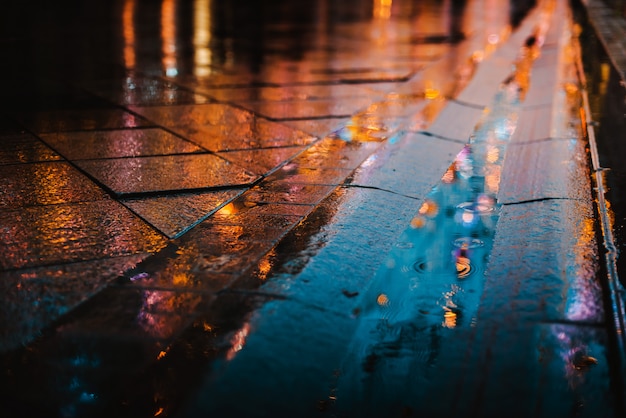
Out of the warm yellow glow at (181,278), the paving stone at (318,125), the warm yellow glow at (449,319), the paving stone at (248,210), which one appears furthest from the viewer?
the paving stone at (318,125)

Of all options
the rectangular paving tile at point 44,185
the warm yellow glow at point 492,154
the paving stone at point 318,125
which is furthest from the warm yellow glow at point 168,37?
the warm yellow glow at point 492,154

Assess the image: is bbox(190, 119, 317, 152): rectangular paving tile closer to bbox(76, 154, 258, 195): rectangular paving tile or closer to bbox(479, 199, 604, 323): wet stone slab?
bbox(76, 154, 258, 195): rectangular paving tile

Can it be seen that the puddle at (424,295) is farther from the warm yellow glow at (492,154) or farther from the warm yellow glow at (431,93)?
the warm yellow glow at (431,93)

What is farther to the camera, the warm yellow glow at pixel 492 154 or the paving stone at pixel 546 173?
the warm yellow glow at pixel 492 154

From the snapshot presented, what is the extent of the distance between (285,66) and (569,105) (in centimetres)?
407

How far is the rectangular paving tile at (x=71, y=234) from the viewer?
3705mm

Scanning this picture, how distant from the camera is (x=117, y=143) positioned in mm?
5969

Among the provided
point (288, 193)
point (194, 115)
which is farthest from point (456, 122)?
point (288, 193)

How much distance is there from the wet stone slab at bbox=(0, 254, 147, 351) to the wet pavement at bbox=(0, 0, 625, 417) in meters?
0.01

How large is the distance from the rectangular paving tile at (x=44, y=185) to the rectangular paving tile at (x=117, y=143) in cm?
37

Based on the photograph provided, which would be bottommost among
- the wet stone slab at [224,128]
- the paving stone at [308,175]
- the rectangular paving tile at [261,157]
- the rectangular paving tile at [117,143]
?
the paving stone at [308,175]

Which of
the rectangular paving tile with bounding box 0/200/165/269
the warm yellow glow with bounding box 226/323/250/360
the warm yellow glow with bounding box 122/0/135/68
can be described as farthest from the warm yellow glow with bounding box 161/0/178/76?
the warm yellow glow with bounding box 226/323/250/360

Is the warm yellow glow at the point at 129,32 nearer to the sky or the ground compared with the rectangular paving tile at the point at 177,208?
nearer to the sky

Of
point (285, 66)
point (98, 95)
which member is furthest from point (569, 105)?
point (98, 95)
